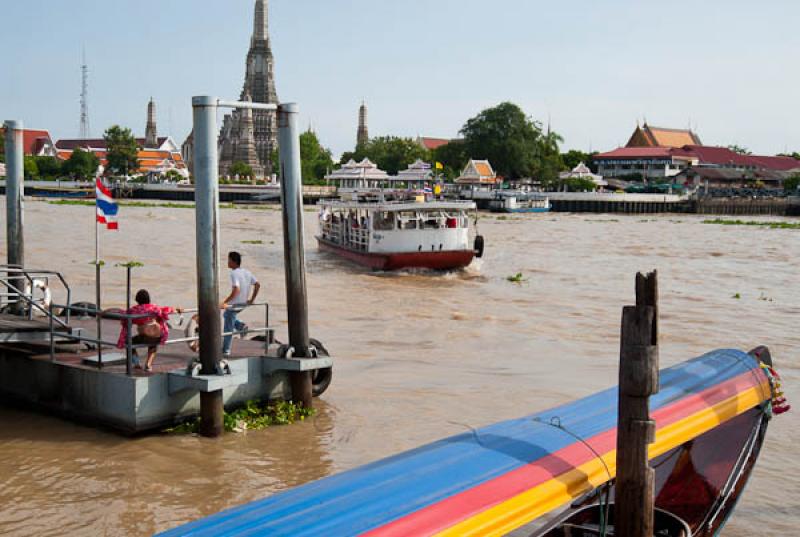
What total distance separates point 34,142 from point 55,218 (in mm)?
77301

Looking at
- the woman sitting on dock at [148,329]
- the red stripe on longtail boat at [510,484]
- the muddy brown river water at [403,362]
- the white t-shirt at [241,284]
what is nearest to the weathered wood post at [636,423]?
the red stripe on longtail boat at [510,484]

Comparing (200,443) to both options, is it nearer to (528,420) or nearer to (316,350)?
(316,350)

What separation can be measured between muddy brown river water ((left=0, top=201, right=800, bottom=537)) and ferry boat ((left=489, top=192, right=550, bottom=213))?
139ft

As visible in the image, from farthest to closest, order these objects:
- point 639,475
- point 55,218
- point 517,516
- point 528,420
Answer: point 55,218, point 528,420, point 639,475, point 517,516

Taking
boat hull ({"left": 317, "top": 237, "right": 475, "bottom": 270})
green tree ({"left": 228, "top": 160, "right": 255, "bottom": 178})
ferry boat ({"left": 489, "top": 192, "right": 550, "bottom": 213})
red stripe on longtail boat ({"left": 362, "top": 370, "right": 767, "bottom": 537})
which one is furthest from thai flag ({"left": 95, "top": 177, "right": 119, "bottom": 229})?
green tree ({"left": 228, "top": 160, "right": 255, "bottom": 178})

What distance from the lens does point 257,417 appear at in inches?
377

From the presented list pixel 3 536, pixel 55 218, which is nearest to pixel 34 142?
pixel 55 218

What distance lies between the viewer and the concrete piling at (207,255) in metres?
8.73

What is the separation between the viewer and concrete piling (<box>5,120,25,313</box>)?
12289mm

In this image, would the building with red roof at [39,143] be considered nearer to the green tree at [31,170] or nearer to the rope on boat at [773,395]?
the green tree at [31,170]

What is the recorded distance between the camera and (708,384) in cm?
720

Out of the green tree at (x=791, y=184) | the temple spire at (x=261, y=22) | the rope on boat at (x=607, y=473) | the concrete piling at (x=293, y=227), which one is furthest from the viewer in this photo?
the temple spire at (x=261, y=22)

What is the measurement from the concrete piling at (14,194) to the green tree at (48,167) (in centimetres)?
10491

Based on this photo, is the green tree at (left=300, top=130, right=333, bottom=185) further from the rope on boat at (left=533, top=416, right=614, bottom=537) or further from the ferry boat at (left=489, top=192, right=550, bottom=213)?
the rope on boat at (left=533, top=416, right=614, bottom=537)
